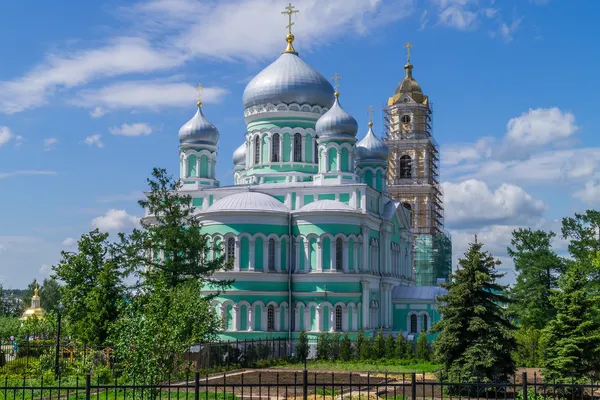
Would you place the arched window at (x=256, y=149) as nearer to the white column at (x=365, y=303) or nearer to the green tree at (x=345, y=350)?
the white column at (x=365, y=303)

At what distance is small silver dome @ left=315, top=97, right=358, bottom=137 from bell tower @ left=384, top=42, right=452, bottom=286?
68.3 ft

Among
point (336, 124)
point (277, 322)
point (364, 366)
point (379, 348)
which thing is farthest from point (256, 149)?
point (364, 366)

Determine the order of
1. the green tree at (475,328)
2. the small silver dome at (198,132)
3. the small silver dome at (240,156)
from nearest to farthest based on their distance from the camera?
the green tree at (475,328)
the small silver dome at (198,132)
the small silver dome at (240,156)

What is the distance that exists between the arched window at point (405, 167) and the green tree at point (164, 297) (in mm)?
24591

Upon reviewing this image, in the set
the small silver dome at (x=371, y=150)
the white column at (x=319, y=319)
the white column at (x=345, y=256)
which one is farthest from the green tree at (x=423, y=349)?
the small silver dome at (x=371, y=150)

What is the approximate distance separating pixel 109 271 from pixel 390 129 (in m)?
36.5

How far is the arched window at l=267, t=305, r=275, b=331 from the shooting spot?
37.4 metres

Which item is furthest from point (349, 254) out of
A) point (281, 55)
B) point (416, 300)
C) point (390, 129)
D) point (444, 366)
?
point (390, 129)

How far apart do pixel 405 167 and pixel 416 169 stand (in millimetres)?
952

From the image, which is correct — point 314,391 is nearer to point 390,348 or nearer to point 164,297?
point 164,297

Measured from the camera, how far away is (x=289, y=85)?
4231cm

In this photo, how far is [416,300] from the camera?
43.8 meters

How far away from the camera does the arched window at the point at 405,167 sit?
2389 inches

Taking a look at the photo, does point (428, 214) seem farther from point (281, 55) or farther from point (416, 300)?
point (281, 55)
